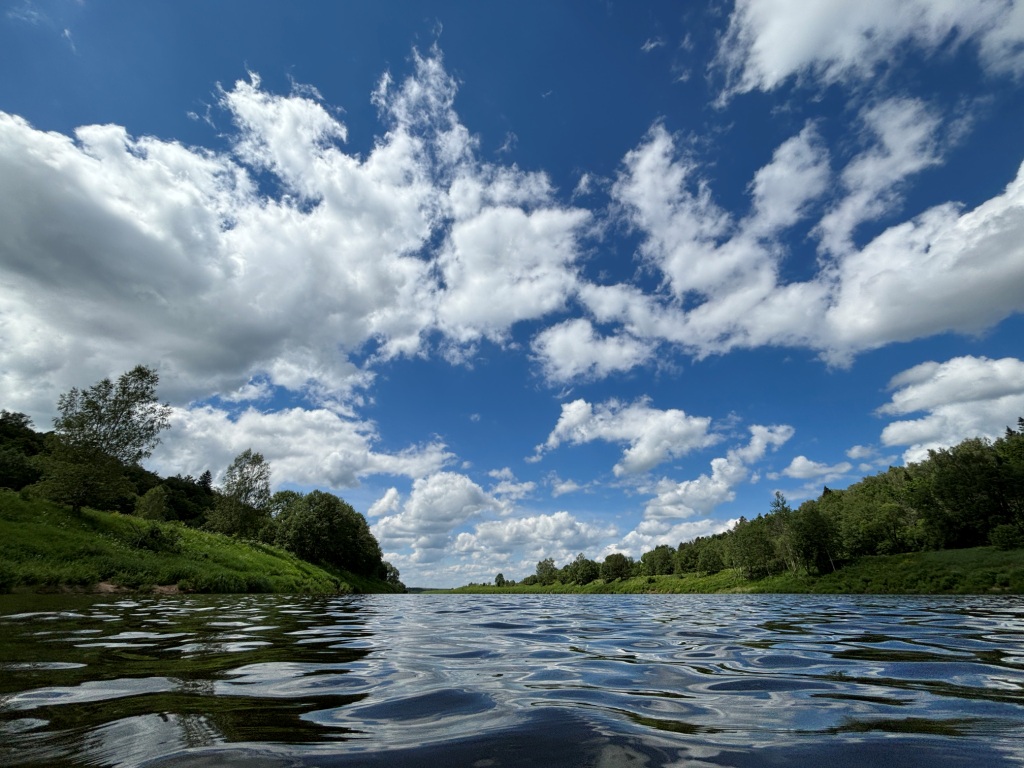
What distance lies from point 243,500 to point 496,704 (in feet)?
259

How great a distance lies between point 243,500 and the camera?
7156 cm

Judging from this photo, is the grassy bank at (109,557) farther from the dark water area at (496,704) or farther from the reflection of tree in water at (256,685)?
the reflection of tree in water at (256,685)

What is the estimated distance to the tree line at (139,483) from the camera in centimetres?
3525

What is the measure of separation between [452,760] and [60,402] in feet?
155

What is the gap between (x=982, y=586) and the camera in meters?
58.9

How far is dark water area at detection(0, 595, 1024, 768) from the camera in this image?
276cm

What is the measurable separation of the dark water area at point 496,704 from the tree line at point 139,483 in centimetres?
3485

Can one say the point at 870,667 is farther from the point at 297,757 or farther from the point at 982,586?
the point at 982,586

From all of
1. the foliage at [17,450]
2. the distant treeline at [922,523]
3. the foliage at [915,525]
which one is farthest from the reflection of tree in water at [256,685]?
the distant treeline at [922,523]

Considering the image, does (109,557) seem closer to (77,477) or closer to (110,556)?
(110,556)

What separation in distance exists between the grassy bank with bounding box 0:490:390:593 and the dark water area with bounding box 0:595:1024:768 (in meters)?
20.4

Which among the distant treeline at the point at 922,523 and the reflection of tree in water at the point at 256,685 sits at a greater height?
the distant treeline at the point at 922,523

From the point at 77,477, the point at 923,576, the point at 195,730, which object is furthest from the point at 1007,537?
the point at 77,477

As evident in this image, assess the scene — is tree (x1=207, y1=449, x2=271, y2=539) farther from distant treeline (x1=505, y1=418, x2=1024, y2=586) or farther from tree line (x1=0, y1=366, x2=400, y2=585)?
distant treeline (x1=505, y1=418, x2=1024, y2=586)
